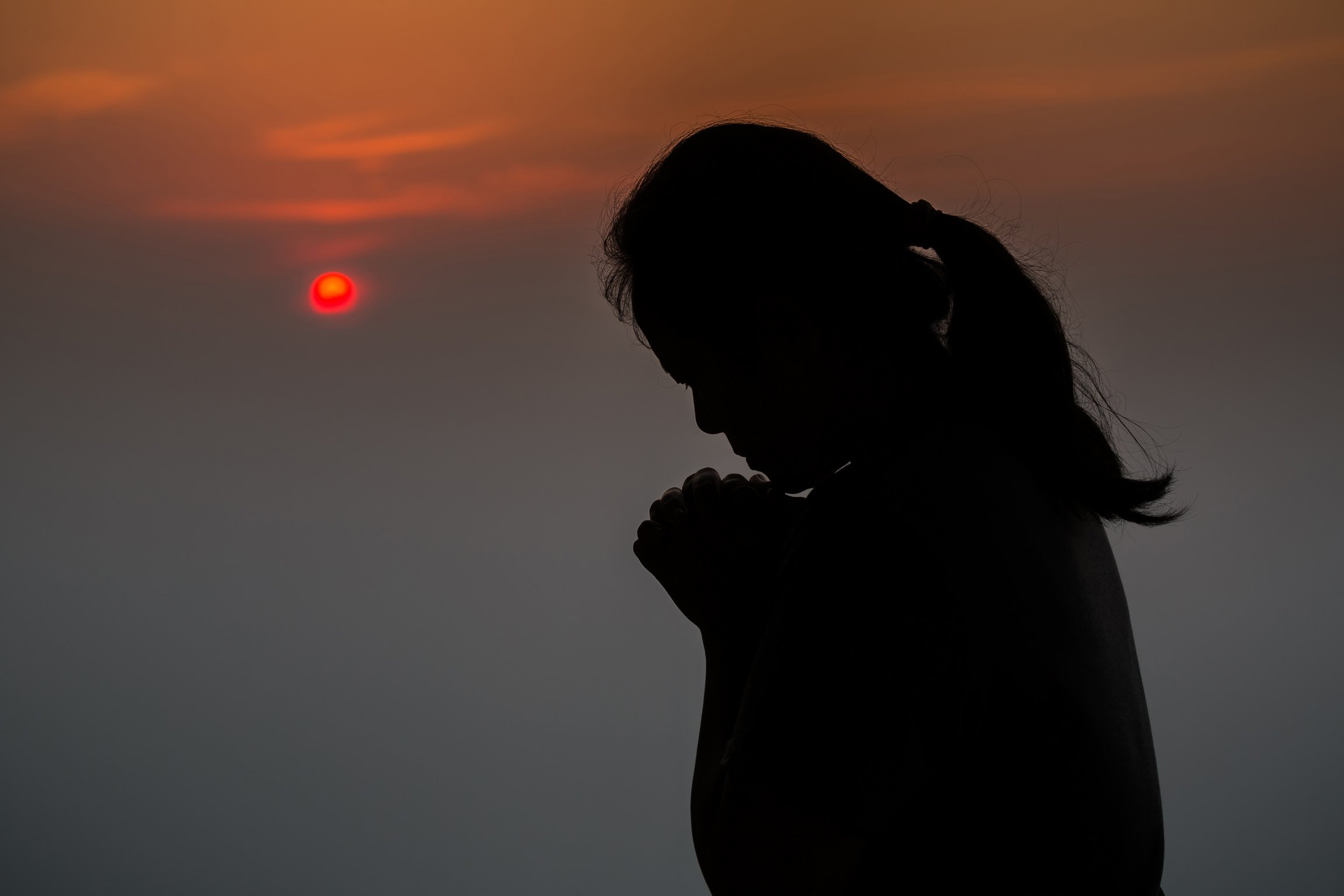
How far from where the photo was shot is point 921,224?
0.55 m

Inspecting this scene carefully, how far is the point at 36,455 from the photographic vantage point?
4.71ft

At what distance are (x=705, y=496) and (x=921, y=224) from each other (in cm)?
21

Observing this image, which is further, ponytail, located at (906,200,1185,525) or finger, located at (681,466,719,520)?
finger, located at (681,466,719,520)

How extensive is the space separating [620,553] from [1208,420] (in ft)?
3.08

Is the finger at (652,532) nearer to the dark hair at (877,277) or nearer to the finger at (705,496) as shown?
the finger at (705,496)

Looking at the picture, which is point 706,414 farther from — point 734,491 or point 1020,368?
point 1020,368

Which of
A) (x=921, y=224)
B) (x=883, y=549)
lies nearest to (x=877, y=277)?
(x=921, y=224)

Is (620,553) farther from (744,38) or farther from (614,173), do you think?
(744,38)

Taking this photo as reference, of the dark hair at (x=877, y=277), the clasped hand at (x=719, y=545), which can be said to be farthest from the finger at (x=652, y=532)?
the dark hair at (x=877, y=277)

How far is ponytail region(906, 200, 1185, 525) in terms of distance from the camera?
0.52 meters

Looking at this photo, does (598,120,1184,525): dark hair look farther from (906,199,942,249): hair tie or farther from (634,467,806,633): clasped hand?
(634,467,806,633): clasped hand

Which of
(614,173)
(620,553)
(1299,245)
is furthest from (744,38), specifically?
(1299,245)

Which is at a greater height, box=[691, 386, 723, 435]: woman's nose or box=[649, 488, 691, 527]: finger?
box=[691, 386, 723, 435]: woman's nose

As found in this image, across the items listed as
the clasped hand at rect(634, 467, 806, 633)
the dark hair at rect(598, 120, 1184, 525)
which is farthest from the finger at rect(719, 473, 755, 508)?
the dark hair at rect(598, 120, 1184, 525)
